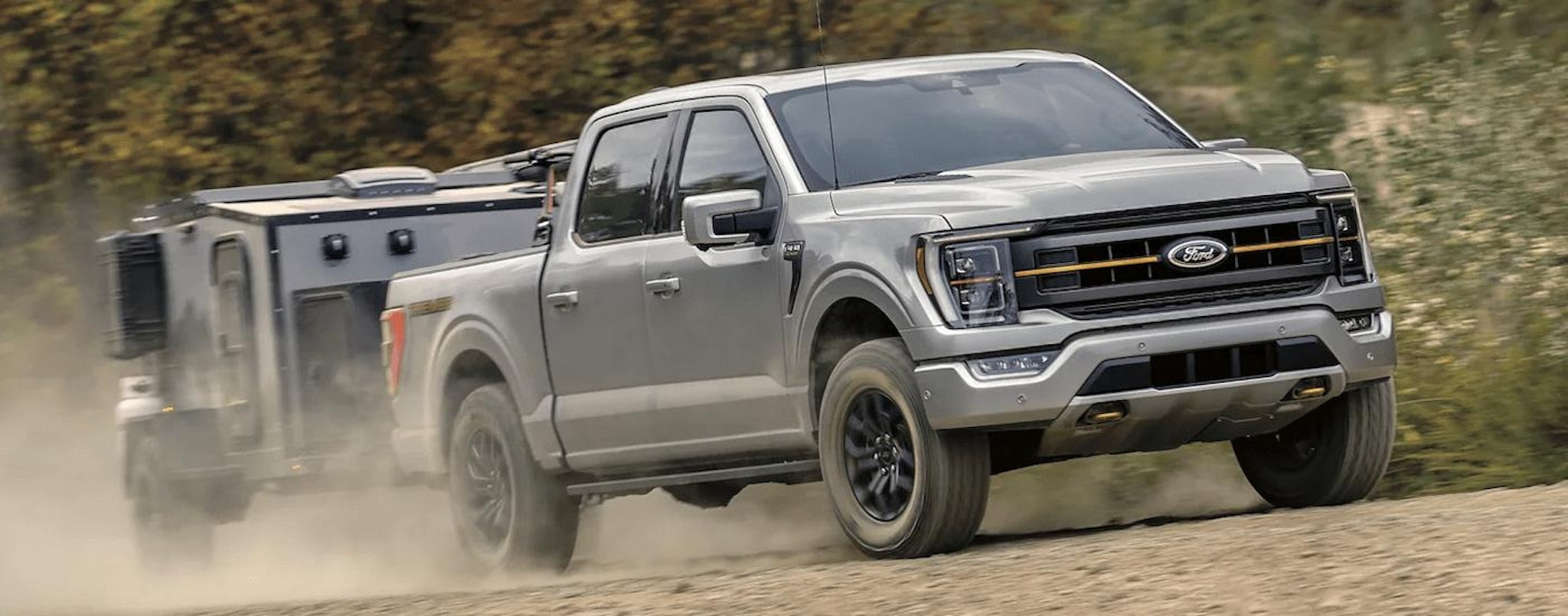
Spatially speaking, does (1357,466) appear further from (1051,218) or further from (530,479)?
(530,479)

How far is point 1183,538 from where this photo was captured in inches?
301

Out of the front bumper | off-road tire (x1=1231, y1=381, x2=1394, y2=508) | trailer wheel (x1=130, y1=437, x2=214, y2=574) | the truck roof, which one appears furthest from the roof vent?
the front bumper

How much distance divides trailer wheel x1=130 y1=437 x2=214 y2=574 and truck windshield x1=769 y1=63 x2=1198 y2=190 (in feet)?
18.6

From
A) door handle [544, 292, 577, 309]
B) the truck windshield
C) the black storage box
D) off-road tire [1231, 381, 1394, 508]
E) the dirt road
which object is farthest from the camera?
the black storage box

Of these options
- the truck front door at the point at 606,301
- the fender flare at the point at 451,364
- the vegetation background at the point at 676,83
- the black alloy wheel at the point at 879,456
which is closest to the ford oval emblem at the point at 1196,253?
the black alloy wheel at the point at 879,456

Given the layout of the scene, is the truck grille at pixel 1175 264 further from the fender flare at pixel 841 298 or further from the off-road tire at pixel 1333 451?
the off-road tire at pixel 1333 451

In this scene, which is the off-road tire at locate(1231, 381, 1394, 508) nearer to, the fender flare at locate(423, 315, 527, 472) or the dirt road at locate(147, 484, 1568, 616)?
the dirt road at locate(147, 484, 1568, 616)

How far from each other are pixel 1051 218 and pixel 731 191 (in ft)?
4.86

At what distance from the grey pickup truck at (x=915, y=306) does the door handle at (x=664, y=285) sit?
0.02m

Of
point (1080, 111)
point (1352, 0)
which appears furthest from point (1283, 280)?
point (1352, 0)

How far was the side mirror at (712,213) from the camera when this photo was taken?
8516 mm

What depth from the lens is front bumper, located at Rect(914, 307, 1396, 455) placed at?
7.68 meters

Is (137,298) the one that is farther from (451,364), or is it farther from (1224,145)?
(1224,145)

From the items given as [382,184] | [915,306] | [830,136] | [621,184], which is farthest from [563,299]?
[382,184]
